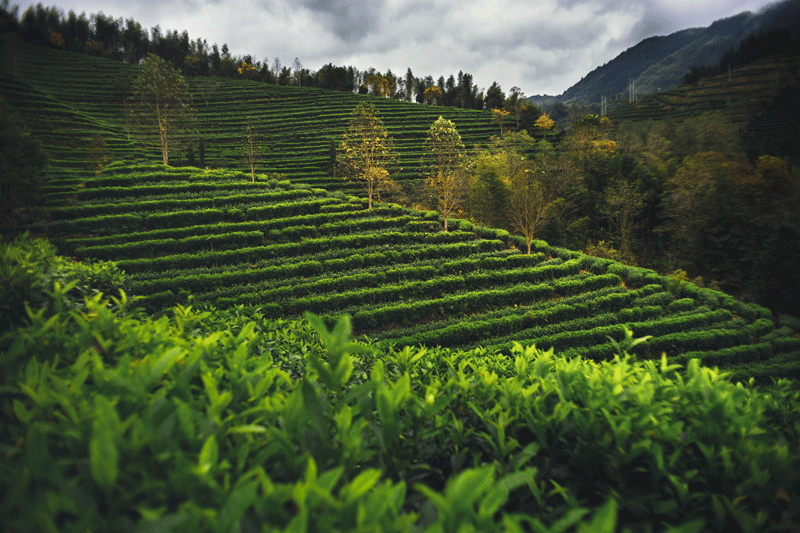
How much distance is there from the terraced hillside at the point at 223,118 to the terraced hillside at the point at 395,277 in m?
8.56

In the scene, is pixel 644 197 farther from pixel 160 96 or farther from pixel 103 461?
pixel 160 96

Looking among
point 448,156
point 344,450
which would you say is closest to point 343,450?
point 344,450

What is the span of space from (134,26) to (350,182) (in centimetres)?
8370

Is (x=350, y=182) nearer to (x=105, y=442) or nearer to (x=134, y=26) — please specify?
(x=105, y=442)

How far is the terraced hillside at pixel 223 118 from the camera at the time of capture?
2743cm

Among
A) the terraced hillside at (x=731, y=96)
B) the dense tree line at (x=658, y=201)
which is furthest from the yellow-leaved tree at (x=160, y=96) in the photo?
the terraced hillside at (x=731, y=96)

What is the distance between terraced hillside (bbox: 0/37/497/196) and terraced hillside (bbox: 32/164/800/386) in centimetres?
856

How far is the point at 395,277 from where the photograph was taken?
16.2 m

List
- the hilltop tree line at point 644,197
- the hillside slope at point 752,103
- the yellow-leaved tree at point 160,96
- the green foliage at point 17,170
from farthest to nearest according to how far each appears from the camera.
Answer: the hillside slope at point 752,103
the yellow-leaved tree at point 160,96
the hilltop tree line at point 644,197
the green foliage at point 17,170

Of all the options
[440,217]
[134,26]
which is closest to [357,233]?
[440,217]

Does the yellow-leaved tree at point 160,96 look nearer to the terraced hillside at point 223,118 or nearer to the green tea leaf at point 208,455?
the terraced hillside at point 223,118

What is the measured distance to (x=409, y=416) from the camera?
153 cm

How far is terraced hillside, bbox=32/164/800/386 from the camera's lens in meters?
12.9

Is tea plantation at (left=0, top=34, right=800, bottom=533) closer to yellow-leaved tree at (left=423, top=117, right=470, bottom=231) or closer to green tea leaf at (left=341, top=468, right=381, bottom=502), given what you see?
green tea leaf at (left=341, top=468, right=381, bottom=502)
